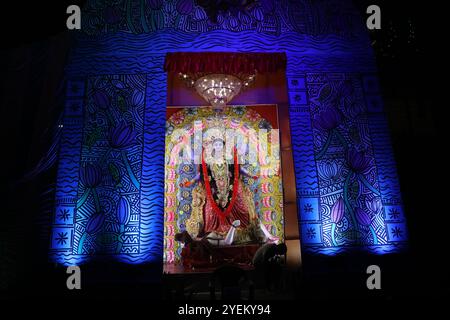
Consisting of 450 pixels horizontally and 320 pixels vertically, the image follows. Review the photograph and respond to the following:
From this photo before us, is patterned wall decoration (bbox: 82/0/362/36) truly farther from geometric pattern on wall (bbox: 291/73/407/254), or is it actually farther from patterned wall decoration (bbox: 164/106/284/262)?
patterned wall decoration (bbox: 164/106/284/262)

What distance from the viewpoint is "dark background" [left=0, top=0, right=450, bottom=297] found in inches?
156

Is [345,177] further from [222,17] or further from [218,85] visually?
[222,17]

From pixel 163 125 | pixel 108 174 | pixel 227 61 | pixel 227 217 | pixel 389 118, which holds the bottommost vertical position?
pixel 227 217

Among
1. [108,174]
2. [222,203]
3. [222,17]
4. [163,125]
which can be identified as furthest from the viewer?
[222,203]

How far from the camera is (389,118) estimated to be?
16.3ft

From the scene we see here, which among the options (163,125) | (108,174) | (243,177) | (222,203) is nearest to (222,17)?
(163,125)

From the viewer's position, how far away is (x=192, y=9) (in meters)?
4.69

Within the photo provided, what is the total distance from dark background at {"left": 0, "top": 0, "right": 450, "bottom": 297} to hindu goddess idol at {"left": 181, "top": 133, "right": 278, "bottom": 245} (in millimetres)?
2888

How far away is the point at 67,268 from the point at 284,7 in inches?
179

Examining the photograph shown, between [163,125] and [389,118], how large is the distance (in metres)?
3.39

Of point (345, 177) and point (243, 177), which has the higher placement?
point (243, 177)

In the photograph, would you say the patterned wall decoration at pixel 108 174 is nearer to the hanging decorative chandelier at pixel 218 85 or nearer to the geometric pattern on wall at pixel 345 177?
the hanging decorative chandelier at pixel 218 85

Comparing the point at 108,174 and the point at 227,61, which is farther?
the point at 227,61

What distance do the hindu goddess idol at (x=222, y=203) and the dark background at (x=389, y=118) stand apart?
9.47 ft
